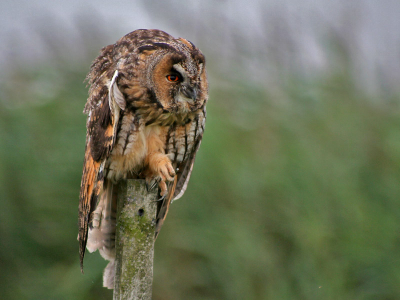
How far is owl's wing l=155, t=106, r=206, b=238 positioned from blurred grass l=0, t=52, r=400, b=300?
548 mm

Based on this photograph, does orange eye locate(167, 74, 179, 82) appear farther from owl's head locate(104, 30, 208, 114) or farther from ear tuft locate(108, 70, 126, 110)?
ear tuft locate(108, 70, 126, 110)

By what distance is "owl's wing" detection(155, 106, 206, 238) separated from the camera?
1.88m

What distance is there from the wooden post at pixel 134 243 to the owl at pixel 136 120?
11.4 inches

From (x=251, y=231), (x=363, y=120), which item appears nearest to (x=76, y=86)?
(x=251, y=231)

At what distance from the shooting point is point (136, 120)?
5.73 ft

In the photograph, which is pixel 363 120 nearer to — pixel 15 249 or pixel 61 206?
pixel 61 206

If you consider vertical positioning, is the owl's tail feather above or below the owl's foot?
below

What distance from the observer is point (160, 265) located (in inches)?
98.3

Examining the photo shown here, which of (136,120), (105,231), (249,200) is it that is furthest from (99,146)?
(249,200)

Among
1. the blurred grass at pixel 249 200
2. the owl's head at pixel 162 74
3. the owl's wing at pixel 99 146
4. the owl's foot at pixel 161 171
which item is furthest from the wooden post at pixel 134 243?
the blurred grass at pixel 249 200

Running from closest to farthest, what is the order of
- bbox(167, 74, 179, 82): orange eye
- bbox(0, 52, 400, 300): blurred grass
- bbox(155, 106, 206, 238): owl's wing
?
bbox(167, 74, 179, 82): orange eye
bbox(155, 106, 206, 238): owl's wing
bbox(0, 52, 400, 300): blurred grass

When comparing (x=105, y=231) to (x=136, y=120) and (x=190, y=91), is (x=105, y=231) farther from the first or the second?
(x=190, y=91)

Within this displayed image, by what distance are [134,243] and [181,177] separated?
30.3 inches

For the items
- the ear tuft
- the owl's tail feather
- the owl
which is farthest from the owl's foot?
the ear tuft
